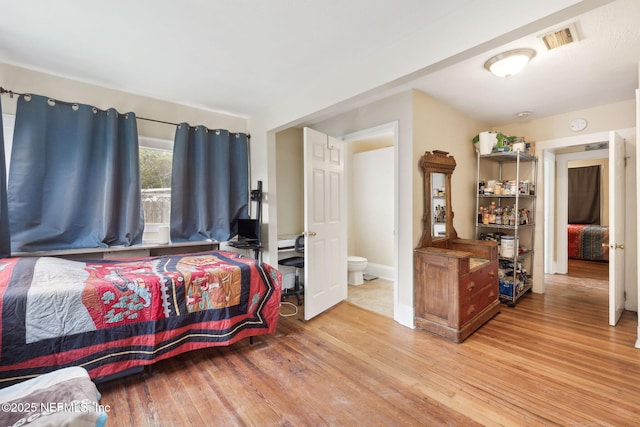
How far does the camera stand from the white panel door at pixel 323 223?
9.85 feet

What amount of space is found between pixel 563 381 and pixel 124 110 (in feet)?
15.0

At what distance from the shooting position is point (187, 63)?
2.47 metres

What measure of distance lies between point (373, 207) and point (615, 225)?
116 inches

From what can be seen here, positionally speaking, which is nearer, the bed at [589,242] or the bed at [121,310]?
the bed at [121,310]

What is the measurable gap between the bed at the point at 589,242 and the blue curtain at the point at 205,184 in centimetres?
686

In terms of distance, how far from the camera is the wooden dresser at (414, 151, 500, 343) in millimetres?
2585

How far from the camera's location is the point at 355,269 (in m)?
4.30

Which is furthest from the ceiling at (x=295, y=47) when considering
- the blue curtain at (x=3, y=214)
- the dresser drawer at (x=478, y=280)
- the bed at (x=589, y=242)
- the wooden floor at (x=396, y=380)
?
the bed at (x=589, y=242)

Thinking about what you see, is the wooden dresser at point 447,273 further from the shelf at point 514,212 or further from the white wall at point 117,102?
the white wall at point 117,102

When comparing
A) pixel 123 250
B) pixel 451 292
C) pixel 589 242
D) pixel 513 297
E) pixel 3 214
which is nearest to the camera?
pixel 3 214

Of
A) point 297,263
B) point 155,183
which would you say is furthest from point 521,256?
point 155,183

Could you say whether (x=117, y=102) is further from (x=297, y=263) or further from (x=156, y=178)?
(x=297, y=263)

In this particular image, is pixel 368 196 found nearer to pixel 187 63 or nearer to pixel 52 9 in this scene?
pixel 187 63

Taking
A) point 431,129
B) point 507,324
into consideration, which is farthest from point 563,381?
point 431,129
